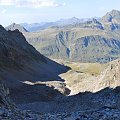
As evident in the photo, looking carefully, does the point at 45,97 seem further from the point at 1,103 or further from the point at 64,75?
the point at 64,75

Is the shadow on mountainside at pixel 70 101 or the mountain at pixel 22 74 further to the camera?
the mountain at pixel 22 74

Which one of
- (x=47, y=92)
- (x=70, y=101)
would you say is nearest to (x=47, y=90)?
(x=47, y=92)

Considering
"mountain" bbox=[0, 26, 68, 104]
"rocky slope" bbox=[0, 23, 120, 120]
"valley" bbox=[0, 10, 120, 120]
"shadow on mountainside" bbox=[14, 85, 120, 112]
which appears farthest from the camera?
"mountain" bbox=[0, 26, 68, 104]

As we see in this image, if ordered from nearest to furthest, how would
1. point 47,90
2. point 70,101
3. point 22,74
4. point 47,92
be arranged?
point 70,101 < point 47,92 < point 47,90 < point 22,74

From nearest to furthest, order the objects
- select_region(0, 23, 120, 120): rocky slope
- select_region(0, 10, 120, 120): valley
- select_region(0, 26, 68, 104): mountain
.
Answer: select_region(0, 10, 120, 120): valley
select_region(0, 23, 120, 120): rocky slope
select_region(0, 26, 68, 104): mountain

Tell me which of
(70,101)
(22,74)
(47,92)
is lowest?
(47,92)

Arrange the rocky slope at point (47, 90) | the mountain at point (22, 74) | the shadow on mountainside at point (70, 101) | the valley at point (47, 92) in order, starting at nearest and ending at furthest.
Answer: the valley at point (47, 92) < the rocky slope at point (47, 90) < the shadow on mountainside at point (70, 101) < the mountain at point (22, 74)

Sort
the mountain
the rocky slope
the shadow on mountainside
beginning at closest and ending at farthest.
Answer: the rocky slope
the shadow on mountainside
the mountain

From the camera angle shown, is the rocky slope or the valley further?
the rocky slope

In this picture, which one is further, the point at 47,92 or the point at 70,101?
the point at 47,92

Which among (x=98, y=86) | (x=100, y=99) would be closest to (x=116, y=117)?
(x=100, y=99)

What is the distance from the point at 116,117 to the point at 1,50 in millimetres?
110326

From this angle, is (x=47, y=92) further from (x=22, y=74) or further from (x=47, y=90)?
(x=22, y=74)

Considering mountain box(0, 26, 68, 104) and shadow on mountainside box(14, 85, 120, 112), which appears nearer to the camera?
shadow on mountainside box(14, 85, 120, 112)
